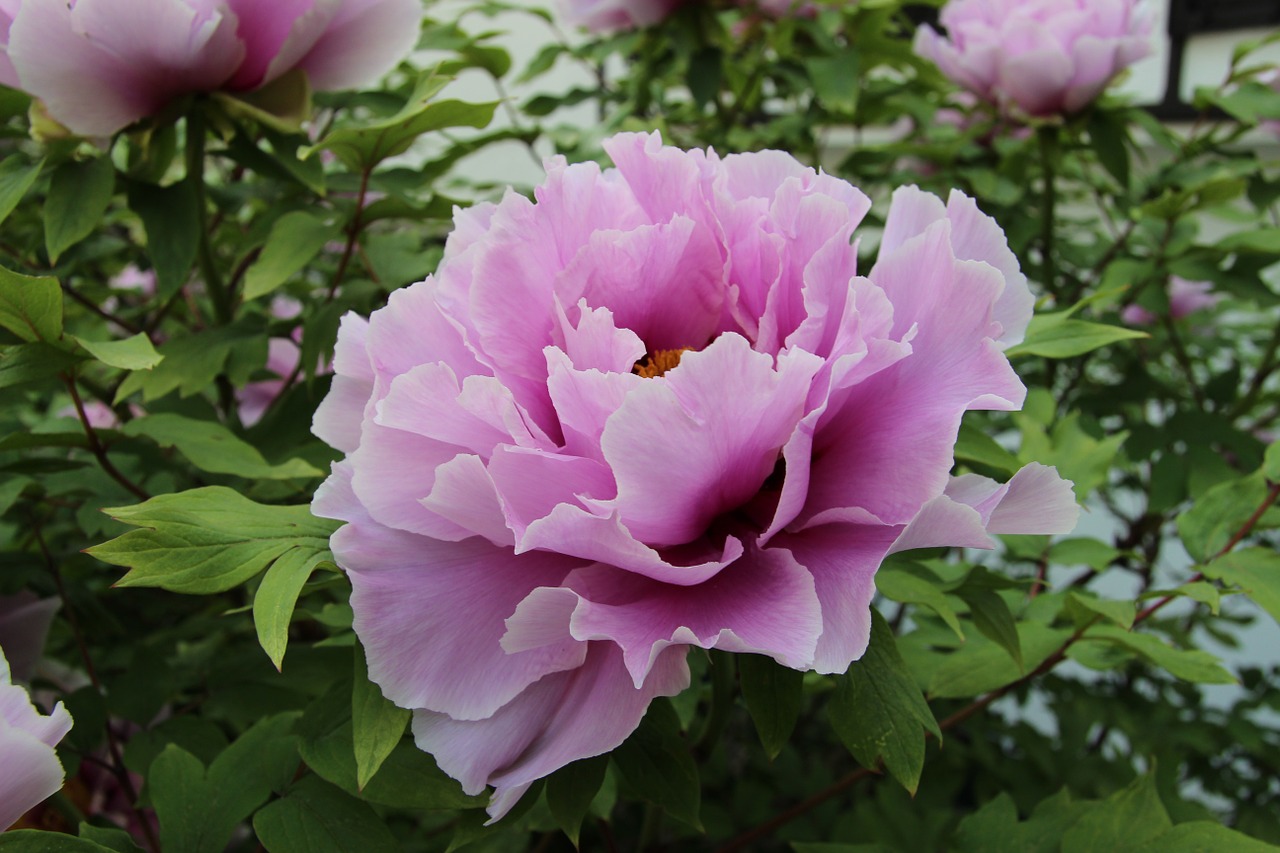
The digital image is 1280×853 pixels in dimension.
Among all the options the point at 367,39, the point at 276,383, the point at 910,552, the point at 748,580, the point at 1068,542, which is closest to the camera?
the point at 748,580

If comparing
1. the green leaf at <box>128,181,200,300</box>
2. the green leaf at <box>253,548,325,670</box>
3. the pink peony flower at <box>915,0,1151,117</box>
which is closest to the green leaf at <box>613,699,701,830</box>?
the green leaf at <box>253,548,325,670</box>

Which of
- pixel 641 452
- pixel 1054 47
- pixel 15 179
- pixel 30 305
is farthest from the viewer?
pixel 1054 47

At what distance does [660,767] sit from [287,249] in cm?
35

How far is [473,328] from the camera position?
34cm

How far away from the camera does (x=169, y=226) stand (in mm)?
536

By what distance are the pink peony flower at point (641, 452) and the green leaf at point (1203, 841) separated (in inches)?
9.1

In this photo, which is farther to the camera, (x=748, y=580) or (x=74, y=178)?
(x=74, y=178)

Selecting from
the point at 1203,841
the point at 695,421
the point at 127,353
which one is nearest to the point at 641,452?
the point at 695,421

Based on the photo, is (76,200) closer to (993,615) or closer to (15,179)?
(15,179)

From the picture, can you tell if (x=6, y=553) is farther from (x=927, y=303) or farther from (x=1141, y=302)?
(x=1141, y=302)

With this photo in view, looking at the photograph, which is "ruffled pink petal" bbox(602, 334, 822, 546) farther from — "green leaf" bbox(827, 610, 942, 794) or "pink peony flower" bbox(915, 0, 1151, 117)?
"pink peony flower" bbox(915, 0, 1151, 117)

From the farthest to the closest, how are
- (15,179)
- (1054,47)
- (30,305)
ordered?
(1054,47), (15,179), (30,305)

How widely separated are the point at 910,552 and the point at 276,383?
1.74 ft

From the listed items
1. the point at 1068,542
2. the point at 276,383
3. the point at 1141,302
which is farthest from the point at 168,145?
the point at 1141,302
